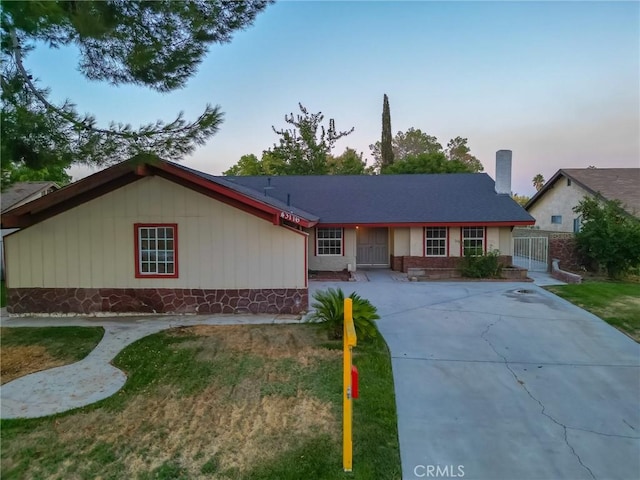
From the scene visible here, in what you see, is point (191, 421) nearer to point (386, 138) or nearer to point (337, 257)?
point (337, 257)

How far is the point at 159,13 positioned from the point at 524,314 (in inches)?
375

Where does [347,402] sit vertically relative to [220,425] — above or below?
above

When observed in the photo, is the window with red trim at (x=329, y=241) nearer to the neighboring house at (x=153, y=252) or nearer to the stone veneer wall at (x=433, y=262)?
the stone veneer wall at (x=433, y=262)

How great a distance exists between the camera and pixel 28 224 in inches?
357

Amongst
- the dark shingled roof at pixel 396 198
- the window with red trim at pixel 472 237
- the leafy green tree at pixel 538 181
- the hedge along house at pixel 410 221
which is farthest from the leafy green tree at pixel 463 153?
the window with red trim at pixel 472 237

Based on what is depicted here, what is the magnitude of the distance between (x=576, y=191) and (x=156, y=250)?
2089 cm

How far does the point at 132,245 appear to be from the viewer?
915 cm

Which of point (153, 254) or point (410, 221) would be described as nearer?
point (153, 254)

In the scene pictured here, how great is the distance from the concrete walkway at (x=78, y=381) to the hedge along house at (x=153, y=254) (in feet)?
2.80

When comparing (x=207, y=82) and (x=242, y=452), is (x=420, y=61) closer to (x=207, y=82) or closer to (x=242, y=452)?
(x=207, y=82)

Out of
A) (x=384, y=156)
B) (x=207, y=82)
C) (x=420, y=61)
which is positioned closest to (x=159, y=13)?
(x=207, y=82)

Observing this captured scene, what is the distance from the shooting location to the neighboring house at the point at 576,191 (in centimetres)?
1897

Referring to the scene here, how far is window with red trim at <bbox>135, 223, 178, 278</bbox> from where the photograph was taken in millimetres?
9156

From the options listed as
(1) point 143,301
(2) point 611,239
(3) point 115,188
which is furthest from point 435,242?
(3) point 115,188
